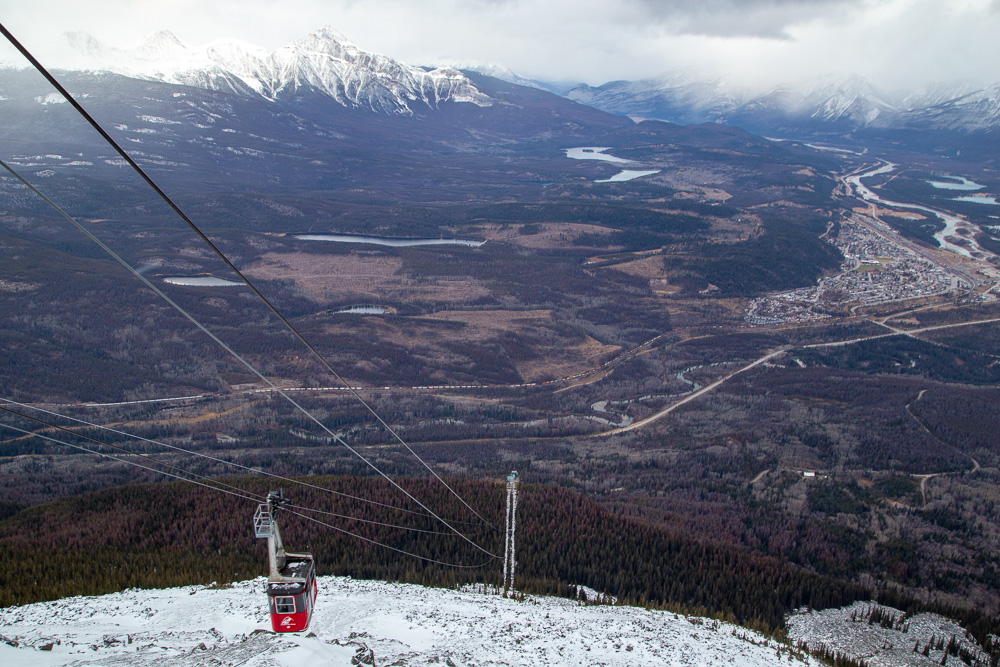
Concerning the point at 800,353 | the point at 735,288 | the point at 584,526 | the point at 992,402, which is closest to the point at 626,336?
the point at 800,353

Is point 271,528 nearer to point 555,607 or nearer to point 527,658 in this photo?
point 527,658

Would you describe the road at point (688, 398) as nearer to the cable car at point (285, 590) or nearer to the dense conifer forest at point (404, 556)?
the dense conifer forest at point (404, 556)

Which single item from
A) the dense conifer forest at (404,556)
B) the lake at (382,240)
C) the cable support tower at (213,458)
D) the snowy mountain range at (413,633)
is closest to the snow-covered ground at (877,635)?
the snowy mountain range at (413,633)

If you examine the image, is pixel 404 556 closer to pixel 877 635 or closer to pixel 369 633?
pixel 369 633

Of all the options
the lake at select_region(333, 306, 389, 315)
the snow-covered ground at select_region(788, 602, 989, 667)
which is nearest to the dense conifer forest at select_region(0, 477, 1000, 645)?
the snow-covered ground at select_region(788, 602, 989, 667)

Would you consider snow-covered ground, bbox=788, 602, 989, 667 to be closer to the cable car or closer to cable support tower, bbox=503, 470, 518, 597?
cable support tower, bbox=503, 470, 518, 597

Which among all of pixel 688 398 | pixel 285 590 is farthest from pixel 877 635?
pixel 688 398

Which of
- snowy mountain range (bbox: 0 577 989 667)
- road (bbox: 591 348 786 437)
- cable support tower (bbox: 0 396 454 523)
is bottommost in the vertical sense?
road (bbox: 591 348 786 437)
